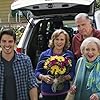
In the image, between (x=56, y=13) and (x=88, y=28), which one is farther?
(x=56, y=13)

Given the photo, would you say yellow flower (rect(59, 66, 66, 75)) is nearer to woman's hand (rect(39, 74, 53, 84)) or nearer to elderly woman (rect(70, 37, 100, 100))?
woman's hand (rect(39, 74, 53, 84))

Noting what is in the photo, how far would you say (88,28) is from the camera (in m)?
5.59

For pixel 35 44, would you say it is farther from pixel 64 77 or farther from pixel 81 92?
pixel 81 92

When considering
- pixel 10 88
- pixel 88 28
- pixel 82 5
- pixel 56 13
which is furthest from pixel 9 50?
pixel 56 13

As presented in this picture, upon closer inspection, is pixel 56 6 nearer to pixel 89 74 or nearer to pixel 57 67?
pixel 57 67

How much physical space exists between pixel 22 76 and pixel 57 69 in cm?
71

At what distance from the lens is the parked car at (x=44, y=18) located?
6453 millimetres

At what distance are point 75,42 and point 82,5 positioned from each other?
76 centimetres

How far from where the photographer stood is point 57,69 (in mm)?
5355

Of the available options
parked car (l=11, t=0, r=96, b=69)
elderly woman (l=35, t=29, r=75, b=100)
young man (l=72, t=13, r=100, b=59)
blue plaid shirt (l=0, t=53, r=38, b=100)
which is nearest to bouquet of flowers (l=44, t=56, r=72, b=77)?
elderly woman (l=35, t=29, r=75, b=100)

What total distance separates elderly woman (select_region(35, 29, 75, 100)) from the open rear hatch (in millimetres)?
909

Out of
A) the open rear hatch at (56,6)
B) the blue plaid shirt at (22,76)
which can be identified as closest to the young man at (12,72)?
the blue plaid shirt at (22,76)

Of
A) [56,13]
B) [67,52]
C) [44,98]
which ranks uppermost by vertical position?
[56,13]

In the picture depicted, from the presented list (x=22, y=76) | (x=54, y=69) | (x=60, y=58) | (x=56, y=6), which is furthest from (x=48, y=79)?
(x=56, y=6)
